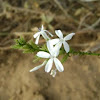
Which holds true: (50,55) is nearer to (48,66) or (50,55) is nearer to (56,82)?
(48,66)

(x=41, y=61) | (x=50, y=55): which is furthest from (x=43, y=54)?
(x=41, y=61)

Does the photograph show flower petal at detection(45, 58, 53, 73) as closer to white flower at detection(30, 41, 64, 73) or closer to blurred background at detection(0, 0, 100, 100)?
white flower at detection(30, 41, 64, 73)

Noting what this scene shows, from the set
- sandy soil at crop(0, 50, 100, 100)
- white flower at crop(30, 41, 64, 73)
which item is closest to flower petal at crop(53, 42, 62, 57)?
white flower at crop(30, 41, 64, 73)

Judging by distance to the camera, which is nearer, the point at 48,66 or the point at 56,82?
the point at 48,66

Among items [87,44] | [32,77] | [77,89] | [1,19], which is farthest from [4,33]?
[77,89]

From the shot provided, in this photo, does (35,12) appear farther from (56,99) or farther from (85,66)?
(56,99)

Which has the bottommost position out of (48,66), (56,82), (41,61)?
(56,82)

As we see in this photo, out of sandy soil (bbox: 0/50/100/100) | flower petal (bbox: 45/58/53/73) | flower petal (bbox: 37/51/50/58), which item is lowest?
sandy soil (bbox: 0/50/100/100)

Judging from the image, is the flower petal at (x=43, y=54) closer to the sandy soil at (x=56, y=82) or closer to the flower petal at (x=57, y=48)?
the flower petal at (x=57, y=48)
